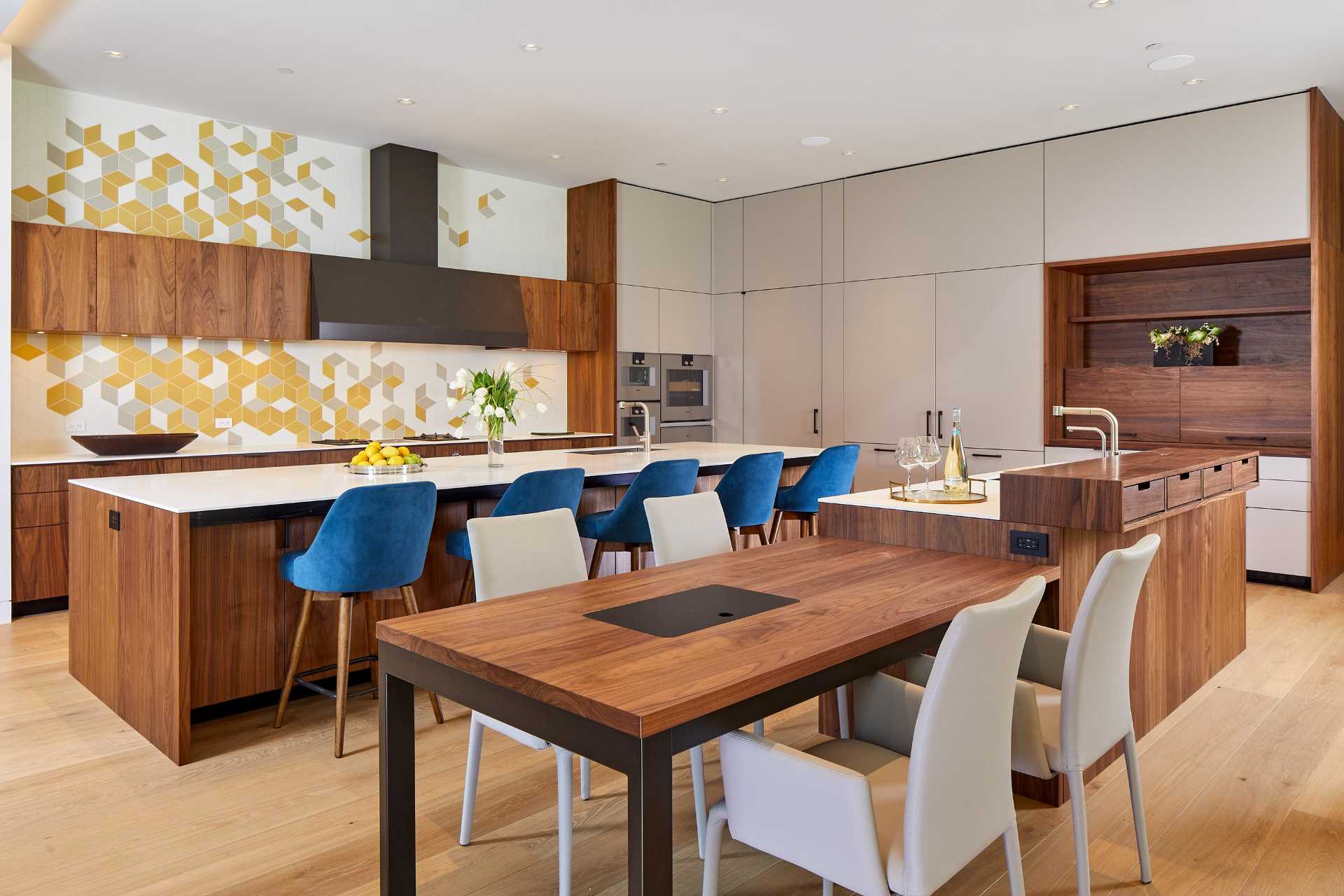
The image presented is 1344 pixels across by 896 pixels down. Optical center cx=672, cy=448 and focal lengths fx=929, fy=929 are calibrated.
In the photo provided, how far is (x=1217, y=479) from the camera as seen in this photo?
329 cm

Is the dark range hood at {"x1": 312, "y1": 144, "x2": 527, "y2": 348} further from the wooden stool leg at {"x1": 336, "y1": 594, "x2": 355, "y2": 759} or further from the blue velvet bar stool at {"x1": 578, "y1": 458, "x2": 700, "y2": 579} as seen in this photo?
the wooden stool leg at {"x1": 336, "y1": 594, "x2": 355, "y2": 759}

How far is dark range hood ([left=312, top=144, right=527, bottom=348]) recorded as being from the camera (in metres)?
5.83

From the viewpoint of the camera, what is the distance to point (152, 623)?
292 centimetres

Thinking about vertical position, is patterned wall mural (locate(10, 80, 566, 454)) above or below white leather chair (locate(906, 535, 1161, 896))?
above

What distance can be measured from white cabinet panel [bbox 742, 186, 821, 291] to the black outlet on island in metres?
4.93

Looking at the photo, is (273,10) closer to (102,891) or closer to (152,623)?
(152,623)

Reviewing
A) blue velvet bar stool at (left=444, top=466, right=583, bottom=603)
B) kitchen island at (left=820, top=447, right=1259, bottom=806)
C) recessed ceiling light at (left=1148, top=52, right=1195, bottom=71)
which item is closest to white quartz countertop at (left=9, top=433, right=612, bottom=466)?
blue velvet bar stool at (left=444, top=466, right=583, bottom=603)

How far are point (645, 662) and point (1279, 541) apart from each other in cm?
514

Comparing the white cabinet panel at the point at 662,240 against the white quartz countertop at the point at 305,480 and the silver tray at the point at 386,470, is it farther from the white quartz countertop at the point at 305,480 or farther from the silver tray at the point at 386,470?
the silver tray at the point at 386,470

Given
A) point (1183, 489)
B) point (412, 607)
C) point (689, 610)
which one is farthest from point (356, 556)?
point (1183, 489)

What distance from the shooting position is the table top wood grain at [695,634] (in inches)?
56.1

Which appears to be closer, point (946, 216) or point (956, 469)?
point (956, 469)

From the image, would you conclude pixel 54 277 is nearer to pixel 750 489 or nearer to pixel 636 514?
pixel 636 514

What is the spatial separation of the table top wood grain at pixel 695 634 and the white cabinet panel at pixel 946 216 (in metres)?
4.25
